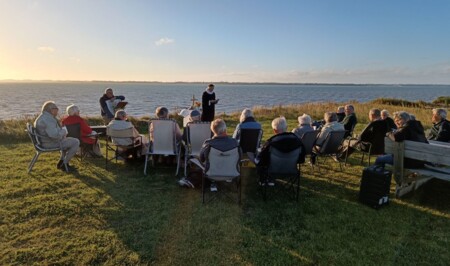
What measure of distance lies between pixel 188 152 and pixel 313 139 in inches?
88.3

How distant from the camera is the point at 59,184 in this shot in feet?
16.7

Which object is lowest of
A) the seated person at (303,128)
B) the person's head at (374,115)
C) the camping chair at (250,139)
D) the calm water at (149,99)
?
the calm water at (149,99)

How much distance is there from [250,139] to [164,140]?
1.54 metres

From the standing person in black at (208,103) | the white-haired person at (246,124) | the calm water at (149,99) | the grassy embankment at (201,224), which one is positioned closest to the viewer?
the grassy embankment at (201,224)

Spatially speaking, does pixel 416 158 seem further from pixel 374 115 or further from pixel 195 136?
pixel 195 136

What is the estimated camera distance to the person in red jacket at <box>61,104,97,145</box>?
6071mm

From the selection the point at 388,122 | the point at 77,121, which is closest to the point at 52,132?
the point at 77,121

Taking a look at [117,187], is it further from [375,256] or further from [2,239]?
[375,256]

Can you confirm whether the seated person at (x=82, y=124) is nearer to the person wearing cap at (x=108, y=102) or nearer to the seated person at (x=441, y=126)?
the person wearing cap at (x=108, y=102)

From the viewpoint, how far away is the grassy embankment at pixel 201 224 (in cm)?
312

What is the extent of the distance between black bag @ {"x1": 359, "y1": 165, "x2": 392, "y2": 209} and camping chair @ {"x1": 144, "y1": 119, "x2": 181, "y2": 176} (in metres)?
3.14

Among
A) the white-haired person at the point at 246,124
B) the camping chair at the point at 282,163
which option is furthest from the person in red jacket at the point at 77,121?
the camping chair at the point at 282,163

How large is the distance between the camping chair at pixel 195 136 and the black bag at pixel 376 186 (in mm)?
2639

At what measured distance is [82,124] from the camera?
622 cm
